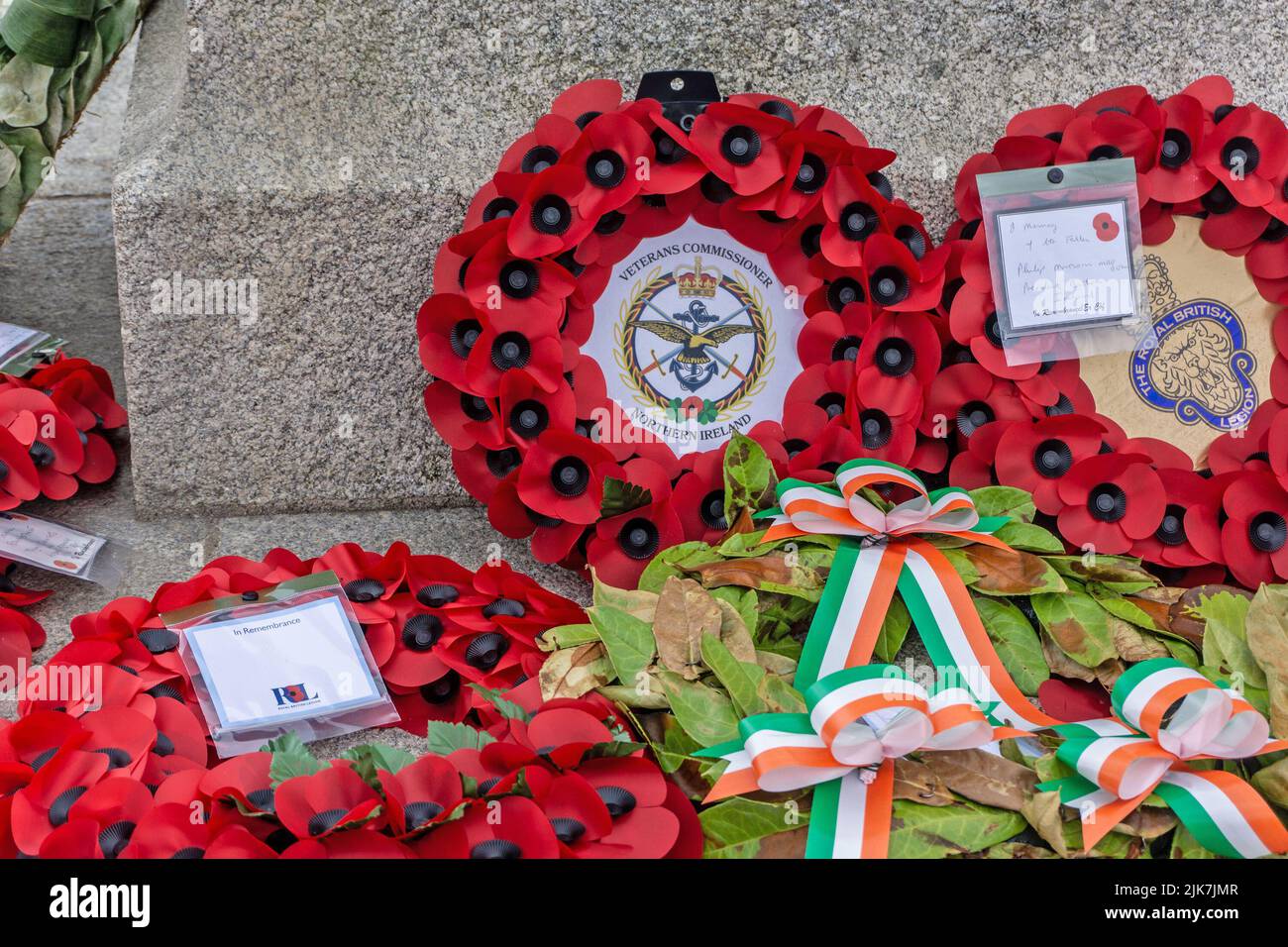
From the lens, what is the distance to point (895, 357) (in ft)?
6.20

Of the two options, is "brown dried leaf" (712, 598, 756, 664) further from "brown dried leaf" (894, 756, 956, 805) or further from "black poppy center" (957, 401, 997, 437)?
"black poppy center" (957, 401, 997, 437)

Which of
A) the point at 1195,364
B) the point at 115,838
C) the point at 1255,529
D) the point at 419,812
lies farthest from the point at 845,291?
the point at 115,838

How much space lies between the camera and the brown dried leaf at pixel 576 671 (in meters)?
1.51

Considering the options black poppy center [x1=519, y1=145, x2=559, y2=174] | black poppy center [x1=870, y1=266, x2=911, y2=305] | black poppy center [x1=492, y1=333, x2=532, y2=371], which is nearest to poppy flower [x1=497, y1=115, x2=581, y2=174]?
black poppy center [x1=519, y1=145, x2=559, y2=174]

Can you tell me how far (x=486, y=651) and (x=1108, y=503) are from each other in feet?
2.97

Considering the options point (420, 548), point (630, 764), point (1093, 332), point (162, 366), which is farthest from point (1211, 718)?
point (162, 366)

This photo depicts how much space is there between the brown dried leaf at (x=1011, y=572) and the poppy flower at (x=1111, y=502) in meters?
0.21

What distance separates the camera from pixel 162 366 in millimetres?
2084

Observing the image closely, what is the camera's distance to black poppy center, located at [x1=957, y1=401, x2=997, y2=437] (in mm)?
1921

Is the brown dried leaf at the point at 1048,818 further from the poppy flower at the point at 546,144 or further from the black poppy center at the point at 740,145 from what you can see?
the poppy flower at the point at 546,144

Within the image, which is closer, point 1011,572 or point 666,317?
point 1011,572

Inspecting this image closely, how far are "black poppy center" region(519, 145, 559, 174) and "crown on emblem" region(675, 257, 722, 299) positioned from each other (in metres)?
0.25

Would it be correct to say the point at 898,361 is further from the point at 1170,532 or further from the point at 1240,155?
the point at 1240,155

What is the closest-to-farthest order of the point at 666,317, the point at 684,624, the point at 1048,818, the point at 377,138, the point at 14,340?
1. the point at 1048,818
2. the point at 684,624
3. the point at 666,317
4. the point at 377,138
5. the point at 14,340
